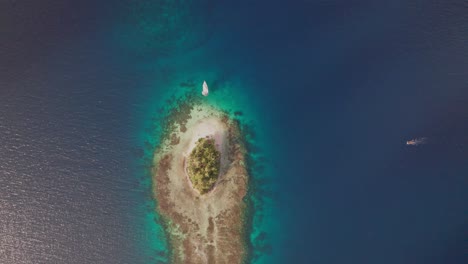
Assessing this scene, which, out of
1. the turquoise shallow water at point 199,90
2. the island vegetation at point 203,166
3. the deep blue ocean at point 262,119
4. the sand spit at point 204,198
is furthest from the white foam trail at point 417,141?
the island vegetation at point 203,166

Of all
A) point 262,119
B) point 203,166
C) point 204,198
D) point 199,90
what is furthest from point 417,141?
point 199,90

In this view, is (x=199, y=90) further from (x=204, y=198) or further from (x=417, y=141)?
(x=417, y=141)

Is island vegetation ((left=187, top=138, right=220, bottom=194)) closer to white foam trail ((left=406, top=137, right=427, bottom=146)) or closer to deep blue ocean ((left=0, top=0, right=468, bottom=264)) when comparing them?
deep blue ocean ((left=0, top=0, right=468, bottom=264))

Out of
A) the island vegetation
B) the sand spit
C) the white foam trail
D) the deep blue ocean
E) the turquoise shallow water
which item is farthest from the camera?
the white foam trail

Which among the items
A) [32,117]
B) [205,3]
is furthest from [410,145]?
[32,117]

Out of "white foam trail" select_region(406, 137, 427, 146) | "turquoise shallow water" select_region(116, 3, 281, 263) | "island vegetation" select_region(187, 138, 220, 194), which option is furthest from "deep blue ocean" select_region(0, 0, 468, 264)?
"island vegetation" select_region(187, 138, 220, 194)

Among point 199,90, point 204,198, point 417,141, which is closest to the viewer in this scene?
point 204,198
